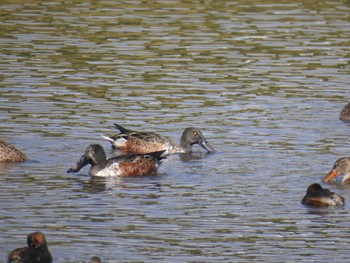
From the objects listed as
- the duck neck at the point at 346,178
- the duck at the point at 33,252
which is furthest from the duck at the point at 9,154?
the duck at the point at 33,252

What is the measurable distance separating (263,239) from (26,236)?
255cm

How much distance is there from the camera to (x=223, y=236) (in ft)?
47.0

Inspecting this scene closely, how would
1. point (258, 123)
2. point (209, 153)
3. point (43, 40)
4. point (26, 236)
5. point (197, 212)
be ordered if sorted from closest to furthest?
point (26, 236), point (197, 212), point (209, 153), point (258, 123), point (43, 40)

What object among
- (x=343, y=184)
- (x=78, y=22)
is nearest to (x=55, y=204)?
(x=343, y=184)

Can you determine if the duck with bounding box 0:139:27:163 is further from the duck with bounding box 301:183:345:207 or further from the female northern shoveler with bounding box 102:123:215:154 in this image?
the duck with bounding box 301:183:345:207

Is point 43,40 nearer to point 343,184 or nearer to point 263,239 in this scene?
point 343,184

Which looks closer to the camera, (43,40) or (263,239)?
(263,239)

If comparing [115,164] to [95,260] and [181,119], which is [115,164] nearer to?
[181,119]

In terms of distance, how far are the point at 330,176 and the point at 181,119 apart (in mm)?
5187

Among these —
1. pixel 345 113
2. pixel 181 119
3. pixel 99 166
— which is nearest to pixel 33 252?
pixel 99 166

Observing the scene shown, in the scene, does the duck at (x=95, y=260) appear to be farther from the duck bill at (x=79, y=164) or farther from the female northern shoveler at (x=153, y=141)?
the female northern shoveler at (x=153, y=141)

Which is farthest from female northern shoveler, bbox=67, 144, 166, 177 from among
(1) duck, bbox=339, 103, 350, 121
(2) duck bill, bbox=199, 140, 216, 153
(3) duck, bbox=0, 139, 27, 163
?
(1) duck, bbox=339, 103, 350, 121

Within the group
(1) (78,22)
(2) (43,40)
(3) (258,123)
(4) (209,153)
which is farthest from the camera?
(1) (78,22)

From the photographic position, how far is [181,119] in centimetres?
2227
